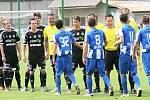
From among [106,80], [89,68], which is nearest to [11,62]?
[89,68]

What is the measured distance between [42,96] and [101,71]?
1.65 metres

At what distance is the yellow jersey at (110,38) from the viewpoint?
536 inches

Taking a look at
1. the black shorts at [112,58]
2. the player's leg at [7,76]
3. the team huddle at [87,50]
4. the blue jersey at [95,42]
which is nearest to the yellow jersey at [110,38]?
the team huddle at [87,50]

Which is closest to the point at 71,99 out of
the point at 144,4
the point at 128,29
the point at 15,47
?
the point at 128,29

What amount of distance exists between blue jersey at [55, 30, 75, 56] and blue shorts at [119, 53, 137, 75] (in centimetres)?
139

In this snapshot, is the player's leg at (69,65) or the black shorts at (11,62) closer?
the player's leg at (69,65)

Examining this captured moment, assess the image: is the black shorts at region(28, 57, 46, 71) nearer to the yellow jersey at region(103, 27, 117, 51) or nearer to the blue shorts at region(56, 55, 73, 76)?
the blue shorts at region(56, 55, 73, 76)

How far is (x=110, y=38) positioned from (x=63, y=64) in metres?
1.52

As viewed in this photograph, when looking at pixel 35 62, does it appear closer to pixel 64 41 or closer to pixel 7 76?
pixel 7 76

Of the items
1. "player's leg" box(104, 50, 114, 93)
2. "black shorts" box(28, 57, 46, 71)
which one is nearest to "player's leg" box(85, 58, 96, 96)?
"player's leg" box(104, 50, 114, 93)

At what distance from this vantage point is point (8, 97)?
12945mm

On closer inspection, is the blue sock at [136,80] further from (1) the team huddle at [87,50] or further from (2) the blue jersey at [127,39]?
(2) the blue jersey at [127,39]

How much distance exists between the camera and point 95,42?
41.7 ft

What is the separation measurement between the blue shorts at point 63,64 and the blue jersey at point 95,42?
632mm
